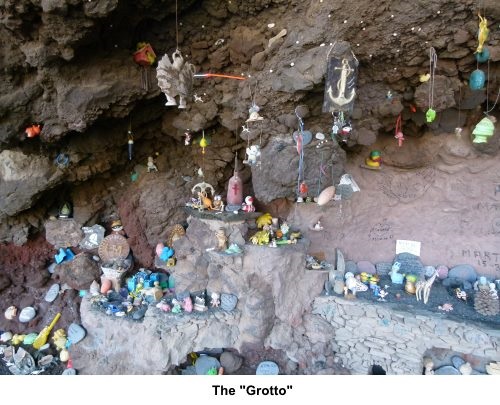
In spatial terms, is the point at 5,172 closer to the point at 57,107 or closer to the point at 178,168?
the point at 57,107

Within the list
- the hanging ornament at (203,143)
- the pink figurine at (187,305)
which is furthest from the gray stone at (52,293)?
the hanging ornament at (203,143)

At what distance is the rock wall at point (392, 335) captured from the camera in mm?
4020

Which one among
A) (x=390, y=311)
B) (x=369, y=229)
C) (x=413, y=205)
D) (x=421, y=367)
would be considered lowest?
(x=421, y=367)

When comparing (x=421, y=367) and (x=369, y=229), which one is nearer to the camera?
(x=421, y=367)

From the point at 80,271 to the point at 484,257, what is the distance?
6.71 m

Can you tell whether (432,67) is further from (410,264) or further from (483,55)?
(410,264)

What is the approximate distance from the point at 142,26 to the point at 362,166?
3.88 meters

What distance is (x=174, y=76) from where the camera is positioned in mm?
3682

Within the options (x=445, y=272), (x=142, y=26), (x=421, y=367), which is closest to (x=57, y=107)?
(x=142, y=26)

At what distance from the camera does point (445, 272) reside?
5.20 metres

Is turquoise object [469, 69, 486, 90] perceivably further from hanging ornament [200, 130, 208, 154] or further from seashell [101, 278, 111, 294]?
seashell [101, 278, 111, 294]

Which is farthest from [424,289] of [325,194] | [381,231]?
[325,194]

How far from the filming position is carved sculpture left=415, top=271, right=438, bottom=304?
14.9ft
